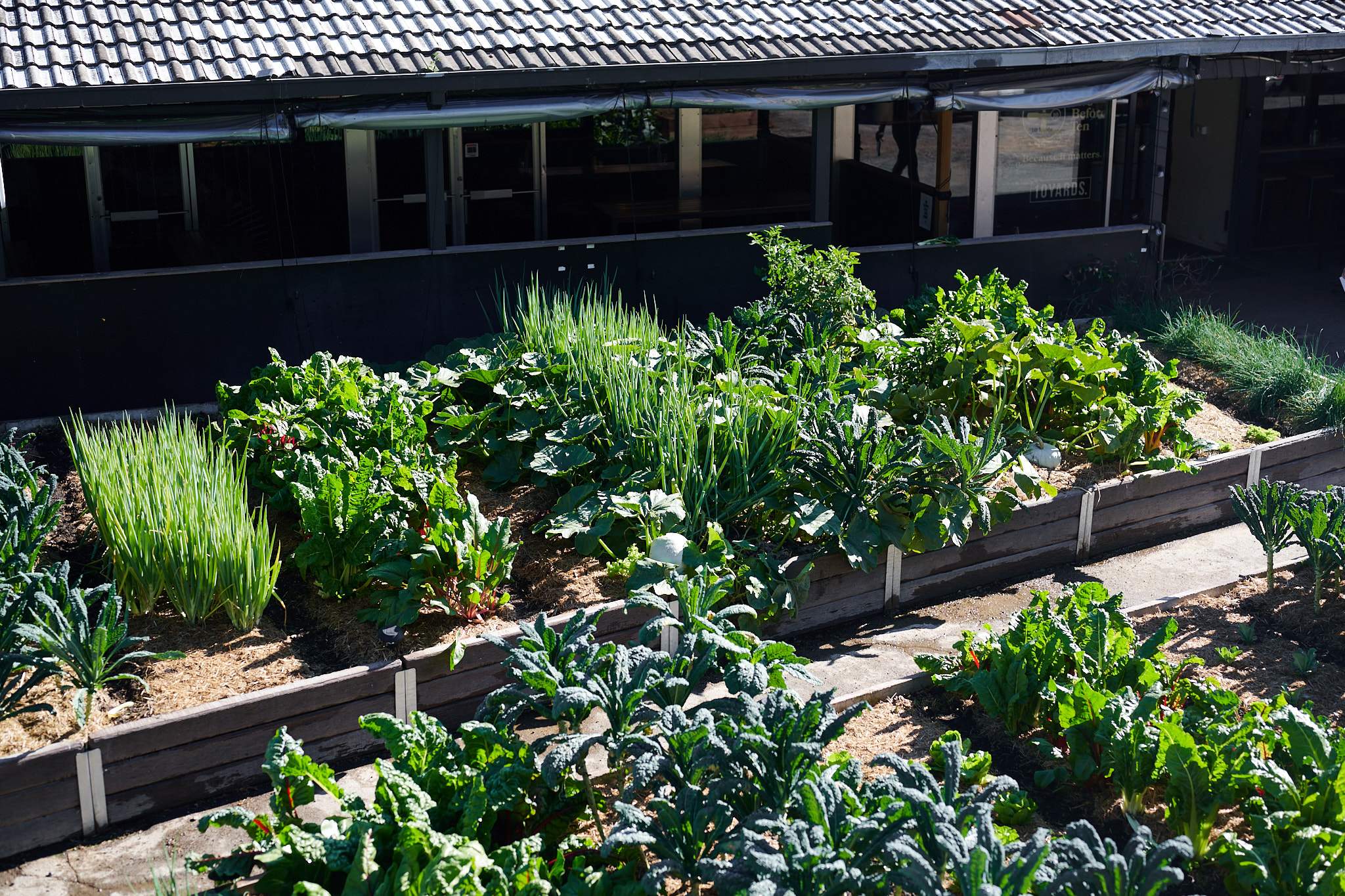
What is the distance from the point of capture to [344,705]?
213 inches

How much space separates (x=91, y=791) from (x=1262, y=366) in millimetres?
7409

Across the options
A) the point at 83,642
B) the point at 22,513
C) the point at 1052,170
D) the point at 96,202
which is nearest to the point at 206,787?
the point at 83,642

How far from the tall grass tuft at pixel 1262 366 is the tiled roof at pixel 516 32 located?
209 cm

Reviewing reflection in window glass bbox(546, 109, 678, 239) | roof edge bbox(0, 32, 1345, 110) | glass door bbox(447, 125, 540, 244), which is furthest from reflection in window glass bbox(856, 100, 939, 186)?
glass door bbox(447, 125, 540, 244)

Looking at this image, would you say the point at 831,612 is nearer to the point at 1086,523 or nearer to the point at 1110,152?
the point at 1086,523

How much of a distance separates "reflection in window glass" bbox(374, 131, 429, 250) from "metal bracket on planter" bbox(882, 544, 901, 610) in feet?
20.5

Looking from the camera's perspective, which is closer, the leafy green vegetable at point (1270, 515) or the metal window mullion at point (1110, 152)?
the leafy green vegetable at point (1270, 515)

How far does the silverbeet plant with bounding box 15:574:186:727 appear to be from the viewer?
16.8ft

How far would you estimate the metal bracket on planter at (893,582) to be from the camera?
6676 mm

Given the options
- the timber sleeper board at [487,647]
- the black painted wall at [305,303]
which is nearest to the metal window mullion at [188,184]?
the black painted wall at [305,303]

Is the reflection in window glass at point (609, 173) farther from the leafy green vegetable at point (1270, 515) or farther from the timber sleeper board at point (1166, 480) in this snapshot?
the leafy green vegetable at point (1270, 515)

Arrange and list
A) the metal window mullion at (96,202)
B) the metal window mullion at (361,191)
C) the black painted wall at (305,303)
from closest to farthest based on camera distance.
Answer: the black painted wall at (305,303)
the metal window mullion at (96,202)
the metal window mullion at (361,191)

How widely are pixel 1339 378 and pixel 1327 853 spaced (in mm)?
5179

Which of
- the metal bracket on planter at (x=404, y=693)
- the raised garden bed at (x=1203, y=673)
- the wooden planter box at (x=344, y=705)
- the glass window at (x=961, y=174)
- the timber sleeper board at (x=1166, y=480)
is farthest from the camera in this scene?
→ the glass window at (x=961, y=174)
